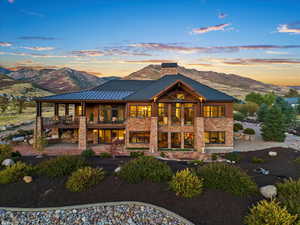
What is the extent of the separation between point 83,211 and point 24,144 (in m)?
18.5

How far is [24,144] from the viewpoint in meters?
21.6

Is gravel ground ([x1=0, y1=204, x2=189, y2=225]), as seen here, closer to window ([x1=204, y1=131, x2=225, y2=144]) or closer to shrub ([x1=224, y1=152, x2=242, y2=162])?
shrub ([x1=224, y1=152, x2=242, y2=162])

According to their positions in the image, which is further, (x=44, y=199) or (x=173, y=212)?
(x=44, y=199)

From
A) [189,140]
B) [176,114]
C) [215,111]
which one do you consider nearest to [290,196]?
[189,140]

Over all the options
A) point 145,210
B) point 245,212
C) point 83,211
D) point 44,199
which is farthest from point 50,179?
point 245,212

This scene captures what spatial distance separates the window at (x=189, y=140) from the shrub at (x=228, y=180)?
36.8 feet

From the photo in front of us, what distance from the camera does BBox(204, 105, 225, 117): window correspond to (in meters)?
20.9

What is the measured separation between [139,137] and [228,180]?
13338 mm

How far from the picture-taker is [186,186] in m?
8.59

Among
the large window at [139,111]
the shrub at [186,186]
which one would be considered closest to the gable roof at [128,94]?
the large window at [139,111]

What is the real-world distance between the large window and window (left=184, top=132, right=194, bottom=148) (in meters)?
5.41

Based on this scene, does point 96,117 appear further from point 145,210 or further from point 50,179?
point 145,210

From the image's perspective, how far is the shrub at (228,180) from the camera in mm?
8578

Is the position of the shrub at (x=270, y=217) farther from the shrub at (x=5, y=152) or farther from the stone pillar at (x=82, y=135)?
the shrub at (x=5, y=152)
